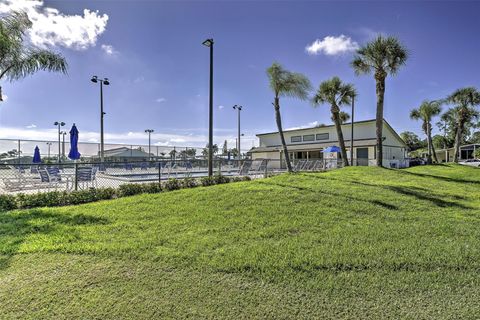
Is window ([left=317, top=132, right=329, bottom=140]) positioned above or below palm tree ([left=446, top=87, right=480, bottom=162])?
below

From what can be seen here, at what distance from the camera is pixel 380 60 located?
17.6 metres

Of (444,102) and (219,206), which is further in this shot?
(444,102)

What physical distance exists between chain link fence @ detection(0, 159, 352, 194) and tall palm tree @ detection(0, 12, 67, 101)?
2.84 meters

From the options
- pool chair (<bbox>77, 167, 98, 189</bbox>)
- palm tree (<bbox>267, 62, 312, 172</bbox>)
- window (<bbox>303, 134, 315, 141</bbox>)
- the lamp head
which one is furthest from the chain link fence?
window (<bbox>303, 134, 315, 141</bbox>)

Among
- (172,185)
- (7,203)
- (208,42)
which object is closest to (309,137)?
(208,42)

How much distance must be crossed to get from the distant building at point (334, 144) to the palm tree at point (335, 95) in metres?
6.45

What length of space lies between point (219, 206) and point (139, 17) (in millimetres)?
9132

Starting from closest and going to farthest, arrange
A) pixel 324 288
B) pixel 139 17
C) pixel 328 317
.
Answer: pixel 328 317 → pixel 324 288 → pixel 139 17

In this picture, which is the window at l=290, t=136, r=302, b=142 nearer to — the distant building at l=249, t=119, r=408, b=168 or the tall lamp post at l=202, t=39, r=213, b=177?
the distant building at l=249, t=119, r=408, b=168

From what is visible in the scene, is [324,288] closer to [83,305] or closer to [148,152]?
[83,305]

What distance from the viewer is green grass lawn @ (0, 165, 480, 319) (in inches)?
101

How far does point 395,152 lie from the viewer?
35.0 metres

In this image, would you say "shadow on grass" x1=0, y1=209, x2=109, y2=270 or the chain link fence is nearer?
"shadow on grass" x1=0, y1=209, x2=109, y2=270

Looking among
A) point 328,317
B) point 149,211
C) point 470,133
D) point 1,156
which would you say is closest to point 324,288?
point 328,317
